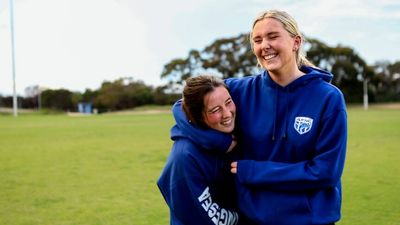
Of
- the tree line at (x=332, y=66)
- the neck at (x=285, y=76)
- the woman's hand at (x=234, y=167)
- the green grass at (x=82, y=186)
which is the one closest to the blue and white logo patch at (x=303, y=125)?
the neck at (x=285, y=76)

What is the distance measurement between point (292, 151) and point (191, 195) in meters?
0.52

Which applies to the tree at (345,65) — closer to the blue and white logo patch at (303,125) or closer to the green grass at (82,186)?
the green grass at (82,186)

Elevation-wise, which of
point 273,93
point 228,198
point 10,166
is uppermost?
point 273,93

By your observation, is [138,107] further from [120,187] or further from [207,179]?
[207,179]

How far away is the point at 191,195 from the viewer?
2418 millimetres

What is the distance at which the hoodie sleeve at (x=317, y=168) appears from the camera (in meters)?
2.33

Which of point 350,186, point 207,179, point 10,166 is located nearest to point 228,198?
point 207,179

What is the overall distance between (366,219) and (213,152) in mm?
3707

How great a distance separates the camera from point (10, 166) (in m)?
10.9

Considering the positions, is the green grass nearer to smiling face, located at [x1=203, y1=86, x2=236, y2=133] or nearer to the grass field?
the grass field

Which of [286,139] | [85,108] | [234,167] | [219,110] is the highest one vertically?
[219,110]

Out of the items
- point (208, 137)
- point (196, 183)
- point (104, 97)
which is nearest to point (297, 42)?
point (208, 137)

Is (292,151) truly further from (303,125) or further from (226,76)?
(226,76)

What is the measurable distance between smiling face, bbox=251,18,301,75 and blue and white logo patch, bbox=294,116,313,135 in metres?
0.27
